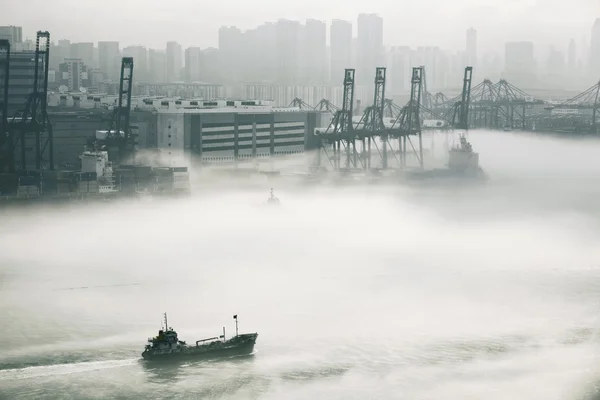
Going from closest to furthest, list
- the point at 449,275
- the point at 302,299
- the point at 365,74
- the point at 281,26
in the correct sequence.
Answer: the point at 302,299
the point at 449,275
the point at 281,26
the point at 365,74

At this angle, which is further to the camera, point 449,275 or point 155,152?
point 155,152

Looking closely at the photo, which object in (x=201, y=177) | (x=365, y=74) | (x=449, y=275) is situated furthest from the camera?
(x=365, y=74)

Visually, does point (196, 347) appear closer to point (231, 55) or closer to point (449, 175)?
point (231, 55)

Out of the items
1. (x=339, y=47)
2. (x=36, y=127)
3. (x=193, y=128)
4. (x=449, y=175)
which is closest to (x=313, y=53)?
(x=339, y=47)

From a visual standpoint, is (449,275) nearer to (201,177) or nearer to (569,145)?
(201,177)

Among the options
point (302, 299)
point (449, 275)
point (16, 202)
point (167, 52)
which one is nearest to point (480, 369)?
point (302, 299)

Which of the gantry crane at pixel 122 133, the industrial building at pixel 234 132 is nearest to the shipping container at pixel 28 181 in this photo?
the gantry crane at pixel 122 133

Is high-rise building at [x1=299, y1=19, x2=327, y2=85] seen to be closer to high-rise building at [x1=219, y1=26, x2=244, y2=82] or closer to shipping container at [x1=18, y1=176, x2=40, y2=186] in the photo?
high-rise building at [x1=219, y1=26, x2=244, y2=82]
